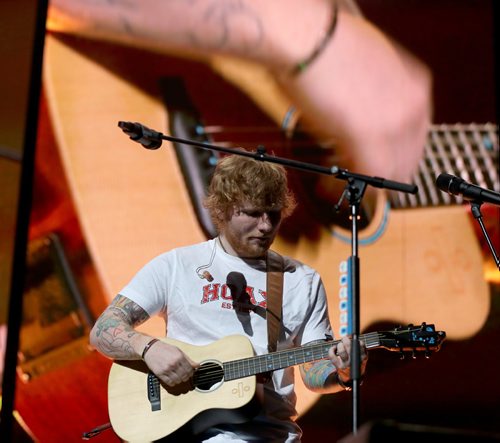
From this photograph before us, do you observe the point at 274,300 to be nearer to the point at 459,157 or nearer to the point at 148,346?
the point at 148,346

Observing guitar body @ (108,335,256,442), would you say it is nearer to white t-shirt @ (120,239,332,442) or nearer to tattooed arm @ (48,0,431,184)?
white t-shirt @ (120,239,332,442)

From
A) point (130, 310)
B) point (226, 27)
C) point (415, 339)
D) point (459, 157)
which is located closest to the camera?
point (415, 339)

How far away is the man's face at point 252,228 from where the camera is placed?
2.68m

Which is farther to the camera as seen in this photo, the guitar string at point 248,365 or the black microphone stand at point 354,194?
the guitar string at point 248,365

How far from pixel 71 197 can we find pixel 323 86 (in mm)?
1418

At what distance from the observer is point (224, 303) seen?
2.63m

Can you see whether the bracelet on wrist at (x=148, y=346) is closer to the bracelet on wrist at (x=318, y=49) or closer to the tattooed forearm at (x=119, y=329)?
the tattooed forearm at (x=119, y=329)

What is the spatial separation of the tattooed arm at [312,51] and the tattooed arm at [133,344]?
1.57m

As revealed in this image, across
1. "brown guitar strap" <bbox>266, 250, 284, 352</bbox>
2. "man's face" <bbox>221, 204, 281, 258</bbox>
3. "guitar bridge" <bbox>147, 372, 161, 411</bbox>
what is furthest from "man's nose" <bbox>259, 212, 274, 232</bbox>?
"guitar bridge" <bbox>147, 372, 161, 411</bbox>

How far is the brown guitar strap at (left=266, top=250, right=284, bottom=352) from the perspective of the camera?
263 centimetres

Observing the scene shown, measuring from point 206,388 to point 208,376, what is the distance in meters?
0.04

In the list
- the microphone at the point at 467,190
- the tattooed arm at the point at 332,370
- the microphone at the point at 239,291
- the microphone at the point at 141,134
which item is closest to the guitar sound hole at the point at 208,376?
the microphone at the point at 239,291

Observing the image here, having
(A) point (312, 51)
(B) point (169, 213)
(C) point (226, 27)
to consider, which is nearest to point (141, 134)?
(B) point (169, 213)

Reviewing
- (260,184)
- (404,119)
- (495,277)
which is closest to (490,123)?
(404,119)
